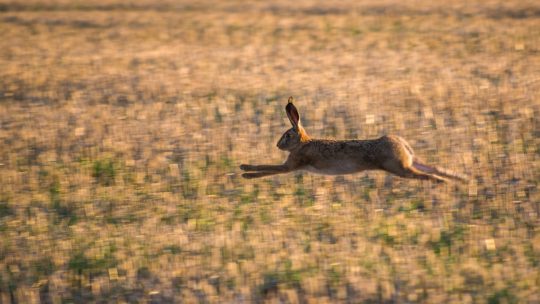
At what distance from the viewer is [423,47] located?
581 inches

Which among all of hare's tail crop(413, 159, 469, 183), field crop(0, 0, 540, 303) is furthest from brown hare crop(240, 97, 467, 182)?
field crop(0, 0, 540, 303)

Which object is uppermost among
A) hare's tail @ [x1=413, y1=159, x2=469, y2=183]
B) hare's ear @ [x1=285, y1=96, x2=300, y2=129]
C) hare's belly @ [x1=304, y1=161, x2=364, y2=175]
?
hare's ear @ [x1=285, y1=96, x2=300, y2=129]

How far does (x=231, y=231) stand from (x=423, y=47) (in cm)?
851

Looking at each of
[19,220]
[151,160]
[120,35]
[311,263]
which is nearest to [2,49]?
[120,35]

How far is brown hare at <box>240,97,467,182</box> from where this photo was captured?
7.58 metres

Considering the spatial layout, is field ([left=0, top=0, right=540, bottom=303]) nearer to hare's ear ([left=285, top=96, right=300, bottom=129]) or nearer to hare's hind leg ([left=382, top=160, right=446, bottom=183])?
hare's hind leg ([left=382, top=160, right=446, bottom=183])

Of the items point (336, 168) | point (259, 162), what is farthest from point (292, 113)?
point (259, 162)

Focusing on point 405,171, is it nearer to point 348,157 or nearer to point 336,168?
point 348,157

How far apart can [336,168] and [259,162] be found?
1.46 m

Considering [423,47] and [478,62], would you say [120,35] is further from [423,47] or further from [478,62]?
[478,62]

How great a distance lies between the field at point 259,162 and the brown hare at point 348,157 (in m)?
0.28

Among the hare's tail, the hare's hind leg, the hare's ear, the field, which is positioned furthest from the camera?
the hare's tail

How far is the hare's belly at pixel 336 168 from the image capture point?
779 centimetres

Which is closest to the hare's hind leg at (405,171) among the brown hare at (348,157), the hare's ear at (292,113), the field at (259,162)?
the brown hare at (348,157)
